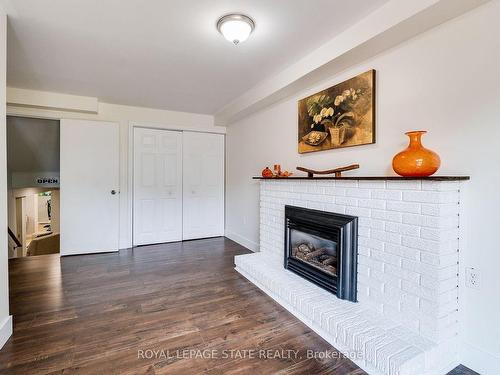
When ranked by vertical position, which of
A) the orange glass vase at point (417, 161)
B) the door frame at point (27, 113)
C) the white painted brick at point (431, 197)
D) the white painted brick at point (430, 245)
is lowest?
the white painted brick at point (430, 245)

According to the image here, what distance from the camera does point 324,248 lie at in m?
2.28

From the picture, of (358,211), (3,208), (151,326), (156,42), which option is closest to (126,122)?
(156,42)

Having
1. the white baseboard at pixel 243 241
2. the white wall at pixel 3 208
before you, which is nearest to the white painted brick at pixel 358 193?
the white baseboard at pixel 243 241

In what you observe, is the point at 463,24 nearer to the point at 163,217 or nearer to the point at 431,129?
the point at 431,129

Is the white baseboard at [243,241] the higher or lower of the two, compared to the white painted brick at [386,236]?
lower

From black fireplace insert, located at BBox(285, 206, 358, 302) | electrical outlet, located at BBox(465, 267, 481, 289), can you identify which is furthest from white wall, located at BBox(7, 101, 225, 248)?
electrical outlet, located at BBox(465, 267, 481, 289)

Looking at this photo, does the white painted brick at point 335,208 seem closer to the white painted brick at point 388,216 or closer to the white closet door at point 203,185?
the white painted brick at point 388,216

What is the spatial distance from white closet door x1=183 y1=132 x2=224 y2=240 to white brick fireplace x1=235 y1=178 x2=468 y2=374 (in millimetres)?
2863

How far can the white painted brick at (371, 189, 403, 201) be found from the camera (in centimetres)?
170

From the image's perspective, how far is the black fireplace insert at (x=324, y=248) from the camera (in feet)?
6.48

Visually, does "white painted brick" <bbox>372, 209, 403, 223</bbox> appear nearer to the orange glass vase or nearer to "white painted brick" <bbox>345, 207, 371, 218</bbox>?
"white painted brick" <bbox>345, 207, 371, 218</bbox>

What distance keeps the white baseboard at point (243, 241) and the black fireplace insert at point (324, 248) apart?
134cm

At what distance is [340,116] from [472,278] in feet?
5.05

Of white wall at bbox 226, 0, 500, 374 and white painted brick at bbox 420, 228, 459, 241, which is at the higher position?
white wall at bbox 226, 0, 500, 374
